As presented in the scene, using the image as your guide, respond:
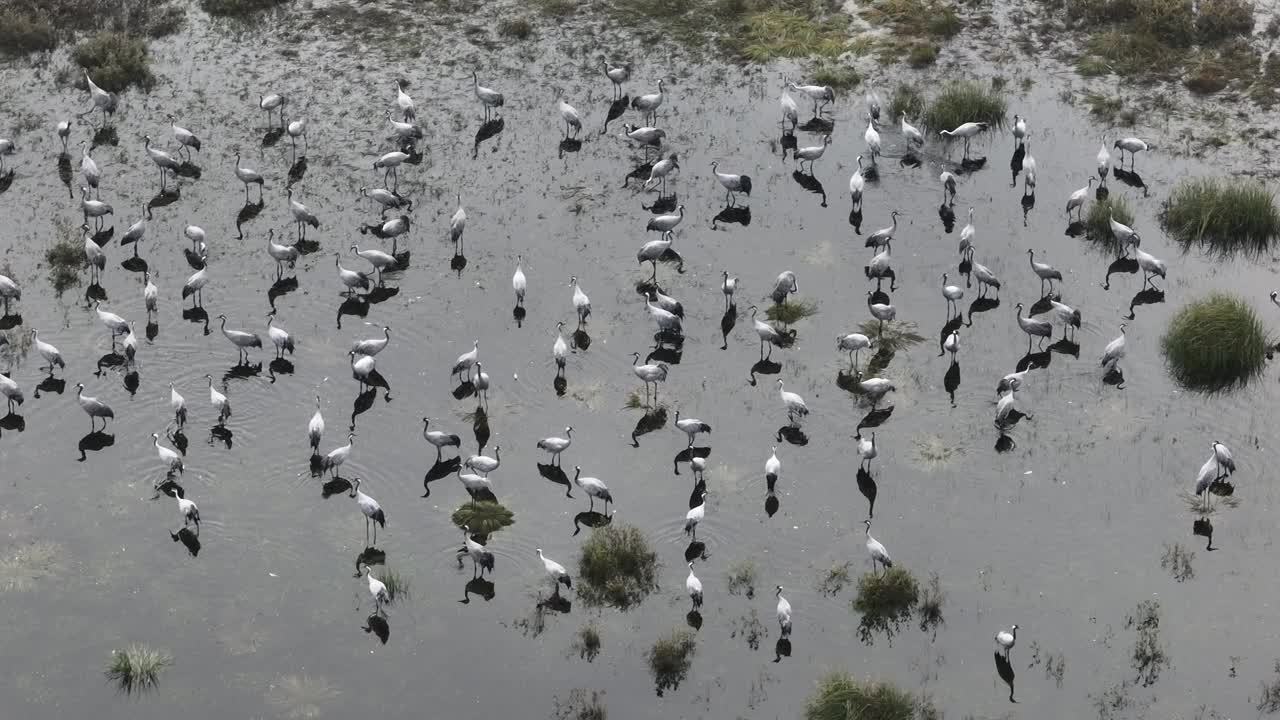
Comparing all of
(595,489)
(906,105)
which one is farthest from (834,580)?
(906,105)

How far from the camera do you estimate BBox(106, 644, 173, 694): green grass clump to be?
22.1 m

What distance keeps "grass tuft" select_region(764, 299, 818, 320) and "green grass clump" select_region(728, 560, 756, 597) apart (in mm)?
7304

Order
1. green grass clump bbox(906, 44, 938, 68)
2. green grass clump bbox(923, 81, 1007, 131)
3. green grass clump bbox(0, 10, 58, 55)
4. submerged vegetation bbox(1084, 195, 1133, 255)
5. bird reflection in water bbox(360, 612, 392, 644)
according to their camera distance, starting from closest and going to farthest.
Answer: bird reflection in water bbox(360, 612, 392, 644)
submerged vegetation bbox(1084, 195, 1133, 255)
green grass clump bbox(923, 81, 1007, 131)
green grass clump bbox(906, 44, 938, 68)
green grass clump bbox(0, 10, 58, 55)

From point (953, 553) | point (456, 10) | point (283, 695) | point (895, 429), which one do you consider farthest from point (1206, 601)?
point (456, 10)

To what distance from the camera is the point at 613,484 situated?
2614 cm

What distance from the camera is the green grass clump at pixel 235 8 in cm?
4309

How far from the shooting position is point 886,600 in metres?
23.4

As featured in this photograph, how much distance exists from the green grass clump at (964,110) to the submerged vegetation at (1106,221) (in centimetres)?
483

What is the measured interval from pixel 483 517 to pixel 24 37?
80.0 ft

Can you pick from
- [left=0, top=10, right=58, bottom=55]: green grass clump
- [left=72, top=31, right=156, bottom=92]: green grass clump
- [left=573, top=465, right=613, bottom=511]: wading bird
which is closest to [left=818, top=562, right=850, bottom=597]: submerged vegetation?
[left=573, top=465, right=613, bottom=511]: wading bird

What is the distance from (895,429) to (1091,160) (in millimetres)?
11861

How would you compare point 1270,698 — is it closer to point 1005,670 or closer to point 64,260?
point 1005,670

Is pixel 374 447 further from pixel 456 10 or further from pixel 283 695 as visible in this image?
pixel 456 10

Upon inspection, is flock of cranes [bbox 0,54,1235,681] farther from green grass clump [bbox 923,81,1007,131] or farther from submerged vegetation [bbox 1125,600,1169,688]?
submerged vegetation [bbox 1125,600,1169,688]
